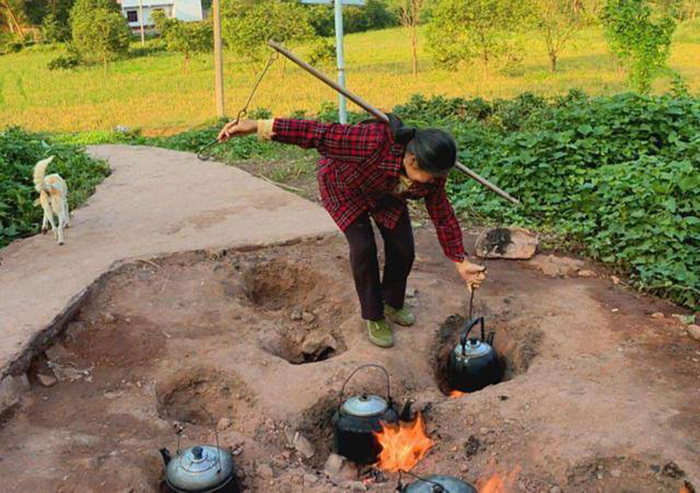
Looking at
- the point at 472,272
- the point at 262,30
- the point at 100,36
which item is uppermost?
the point at 100,36

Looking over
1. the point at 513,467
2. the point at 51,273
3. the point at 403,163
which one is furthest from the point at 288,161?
the point at 513,467

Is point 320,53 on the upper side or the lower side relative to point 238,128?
upper

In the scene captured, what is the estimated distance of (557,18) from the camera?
61.0ft

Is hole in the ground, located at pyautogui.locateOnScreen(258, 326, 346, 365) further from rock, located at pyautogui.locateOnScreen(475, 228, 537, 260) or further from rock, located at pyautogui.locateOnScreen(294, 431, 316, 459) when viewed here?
rock, located at pyautogui.locateOnScreen(475, 228, 537, 260)

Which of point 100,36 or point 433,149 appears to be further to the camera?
point 100,36

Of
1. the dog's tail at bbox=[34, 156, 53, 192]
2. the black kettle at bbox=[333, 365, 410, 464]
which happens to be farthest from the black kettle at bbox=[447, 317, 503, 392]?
the dog's tail at bbox=[34, 156, 53, 192]

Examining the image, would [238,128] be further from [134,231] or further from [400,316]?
[134,231]

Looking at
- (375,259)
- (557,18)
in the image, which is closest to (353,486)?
(375,259)

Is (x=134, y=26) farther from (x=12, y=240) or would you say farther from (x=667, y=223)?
(x=667, y=223)

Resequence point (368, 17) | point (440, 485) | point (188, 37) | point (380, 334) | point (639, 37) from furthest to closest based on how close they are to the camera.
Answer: point (368, 17) → point (188, 37) → point (639, 37) → point (380, 334) → point (440, 485)

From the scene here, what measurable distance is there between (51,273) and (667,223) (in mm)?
4455

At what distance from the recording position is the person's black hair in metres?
3.10

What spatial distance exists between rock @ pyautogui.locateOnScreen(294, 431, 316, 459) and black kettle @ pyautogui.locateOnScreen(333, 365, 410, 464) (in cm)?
15

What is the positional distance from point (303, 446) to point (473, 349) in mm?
1073
